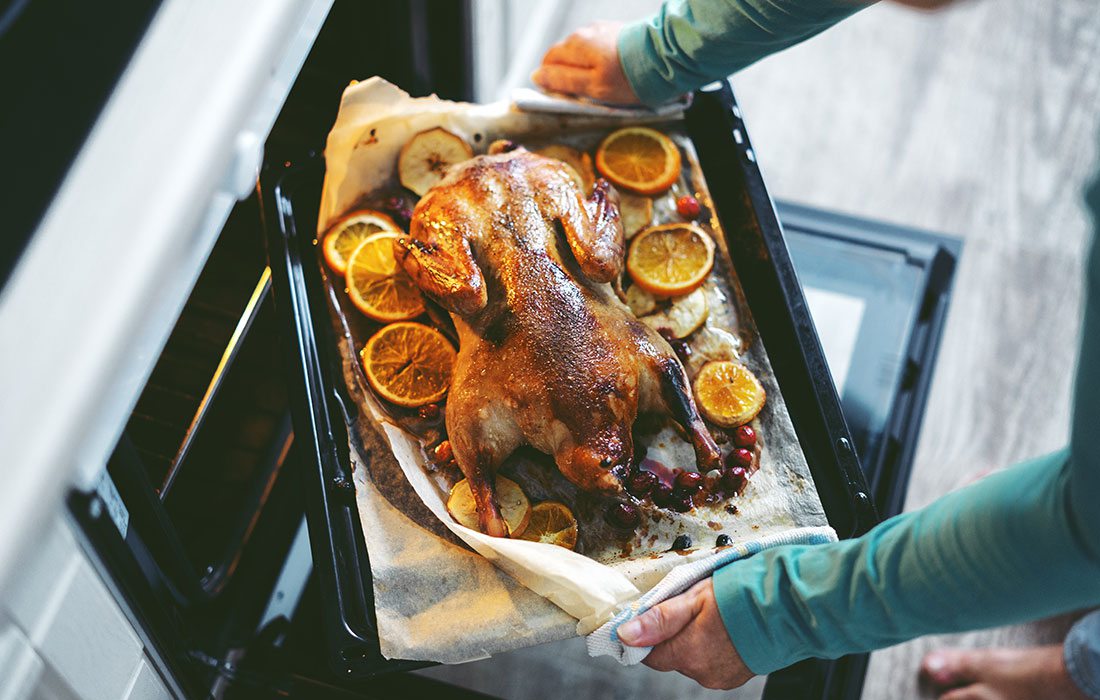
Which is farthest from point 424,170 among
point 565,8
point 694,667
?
point 565,8

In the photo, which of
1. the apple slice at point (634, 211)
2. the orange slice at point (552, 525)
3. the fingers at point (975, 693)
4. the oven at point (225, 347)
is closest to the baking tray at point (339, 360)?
the oven at point (225, 347)

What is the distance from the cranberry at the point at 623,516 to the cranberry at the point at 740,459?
0.17m

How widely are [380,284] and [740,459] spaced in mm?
633

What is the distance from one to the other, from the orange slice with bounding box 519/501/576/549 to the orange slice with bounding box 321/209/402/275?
1.67ft

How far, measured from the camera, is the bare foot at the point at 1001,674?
1890 mm

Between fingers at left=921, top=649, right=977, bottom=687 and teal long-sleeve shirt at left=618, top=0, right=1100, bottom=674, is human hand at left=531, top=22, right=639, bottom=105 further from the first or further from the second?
fingers at left=921, top=649, right=977, bottom=687

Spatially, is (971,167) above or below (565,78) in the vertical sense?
above

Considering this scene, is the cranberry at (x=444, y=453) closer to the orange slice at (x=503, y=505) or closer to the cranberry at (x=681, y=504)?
the orange slice at (x=503, y=505)

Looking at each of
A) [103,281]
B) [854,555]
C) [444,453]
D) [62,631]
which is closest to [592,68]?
[444,453]

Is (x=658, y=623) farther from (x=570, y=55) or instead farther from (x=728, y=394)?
(x=570, y=55)

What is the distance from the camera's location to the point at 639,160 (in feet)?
5.39

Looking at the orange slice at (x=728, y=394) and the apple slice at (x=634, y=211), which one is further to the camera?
the apple slice at (x=634, y=211)

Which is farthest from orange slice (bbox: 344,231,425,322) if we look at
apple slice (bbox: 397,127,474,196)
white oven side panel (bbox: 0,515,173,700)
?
white oven side panel (bbox: 0,515,173,700)

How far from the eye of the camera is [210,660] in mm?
1342
